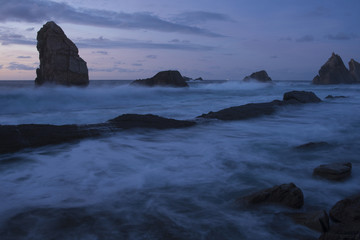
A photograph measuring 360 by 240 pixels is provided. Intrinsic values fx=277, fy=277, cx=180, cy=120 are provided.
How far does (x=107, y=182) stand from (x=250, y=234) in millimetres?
1968

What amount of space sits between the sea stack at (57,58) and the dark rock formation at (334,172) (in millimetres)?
23900

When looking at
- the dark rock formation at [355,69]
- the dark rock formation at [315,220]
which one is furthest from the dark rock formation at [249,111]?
the dark rock formation at [355,69]

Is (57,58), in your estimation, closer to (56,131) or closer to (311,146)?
(56,131)

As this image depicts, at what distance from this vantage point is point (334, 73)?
75.4 metres

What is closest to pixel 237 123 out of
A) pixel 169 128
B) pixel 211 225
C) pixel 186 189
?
pixel 169 128

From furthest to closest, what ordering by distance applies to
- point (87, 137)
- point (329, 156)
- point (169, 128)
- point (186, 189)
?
1. point (169, 128)
2. point (87, 137)
3. point (329, 156)
4. point (186, 189)

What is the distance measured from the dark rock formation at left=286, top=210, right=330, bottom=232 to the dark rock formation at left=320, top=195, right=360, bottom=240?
2.9 inches

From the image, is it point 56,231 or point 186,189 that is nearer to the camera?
point 56,231

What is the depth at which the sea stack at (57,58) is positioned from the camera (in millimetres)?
24250

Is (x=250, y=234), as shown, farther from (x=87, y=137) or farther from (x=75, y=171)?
(x=87, y=137)

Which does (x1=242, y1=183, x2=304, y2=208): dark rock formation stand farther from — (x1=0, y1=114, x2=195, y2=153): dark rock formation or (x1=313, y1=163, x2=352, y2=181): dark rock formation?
(x1=0, y1=114, x2=195, y2=153): dark rock formation

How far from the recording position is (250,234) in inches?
95.1

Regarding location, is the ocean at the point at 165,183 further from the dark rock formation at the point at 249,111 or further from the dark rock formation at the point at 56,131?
the dark rock formation at the point at 249,111

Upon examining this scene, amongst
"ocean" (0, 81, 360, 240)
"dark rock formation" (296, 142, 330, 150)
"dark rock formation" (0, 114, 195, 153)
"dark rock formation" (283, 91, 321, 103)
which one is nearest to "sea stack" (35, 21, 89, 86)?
"dark rock formation" (283, 91, 321, 103)
